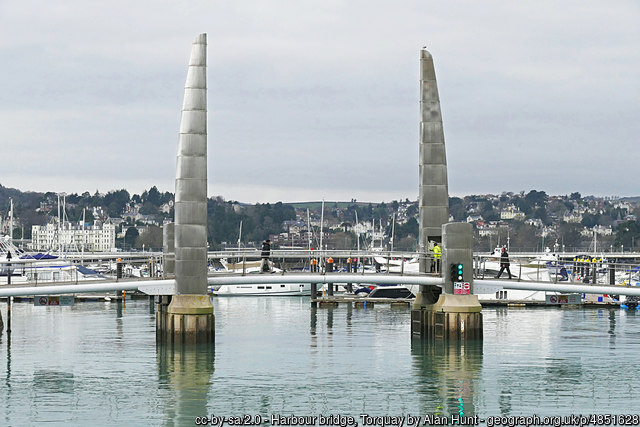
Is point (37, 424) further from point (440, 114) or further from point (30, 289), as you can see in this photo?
point (440, 114)

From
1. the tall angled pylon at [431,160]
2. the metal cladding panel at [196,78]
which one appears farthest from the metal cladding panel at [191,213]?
the tall angled pylon at [431,160]

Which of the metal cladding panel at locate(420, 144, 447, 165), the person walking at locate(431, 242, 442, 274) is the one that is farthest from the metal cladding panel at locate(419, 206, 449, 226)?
the metal cladding panel at locate(420, 144, 447, 165)

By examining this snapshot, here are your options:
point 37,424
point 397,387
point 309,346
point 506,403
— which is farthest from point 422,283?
point 37,424

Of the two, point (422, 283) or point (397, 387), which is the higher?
point (422, 283)

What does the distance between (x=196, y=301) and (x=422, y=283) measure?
9810 millimetres

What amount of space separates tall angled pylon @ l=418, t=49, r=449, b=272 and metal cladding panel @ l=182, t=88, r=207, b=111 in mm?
11205

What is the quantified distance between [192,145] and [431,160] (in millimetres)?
11994

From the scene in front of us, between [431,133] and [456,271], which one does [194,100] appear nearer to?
[431,133]

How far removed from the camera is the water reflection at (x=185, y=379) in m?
35.0

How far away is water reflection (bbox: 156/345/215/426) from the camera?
3497cm

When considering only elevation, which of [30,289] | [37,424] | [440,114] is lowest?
[37,424]

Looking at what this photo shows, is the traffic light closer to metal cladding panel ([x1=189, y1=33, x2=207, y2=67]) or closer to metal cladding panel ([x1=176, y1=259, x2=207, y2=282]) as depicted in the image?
metal cladding panel ([x1=176, y1=259, x2=207, y2=282])

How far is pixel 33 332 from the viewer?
63.1 m

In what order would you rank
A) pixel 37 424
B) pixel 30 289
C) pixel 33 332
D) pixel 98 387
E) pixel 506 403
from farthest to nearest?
pixel 33 332 < pixel 30 289 < pixel 98 387 < pixel 506 403 < pixel 37 424
